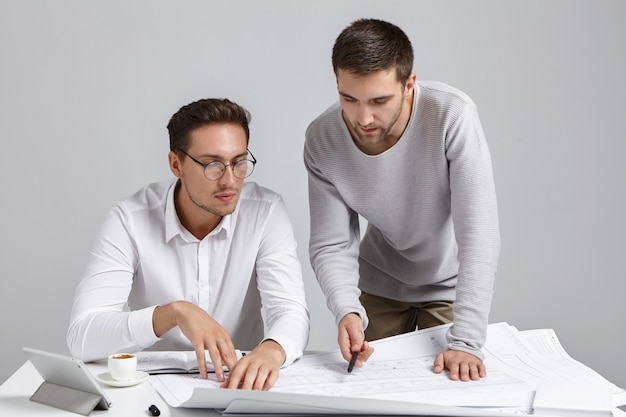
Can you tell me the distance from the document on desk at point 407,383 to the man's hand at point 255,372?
0.09ft

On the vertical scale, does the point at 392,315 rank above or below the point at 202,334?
below

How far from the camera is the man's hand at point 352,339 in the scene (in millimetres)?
1832

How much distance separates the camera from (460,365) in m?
1.75

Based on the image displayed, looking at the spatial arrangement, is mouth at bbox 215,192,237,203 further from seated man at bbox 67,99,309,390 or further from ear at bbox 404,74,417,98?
ear at bbox 404,74,417,98

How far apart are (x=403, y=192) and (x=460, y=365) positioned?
23.3 inches

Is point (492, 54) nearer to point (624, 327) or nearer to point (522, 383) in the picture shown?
point (624, 327)

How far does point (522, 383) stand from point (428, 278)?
767mm

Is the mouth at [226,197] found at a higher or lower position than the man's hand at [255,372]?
higher

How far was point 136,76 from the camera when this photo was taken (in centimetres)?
339

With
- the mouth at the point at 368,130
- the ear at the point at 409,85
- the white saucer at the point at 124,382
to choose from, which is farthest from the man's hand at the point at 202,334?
the ear at the point at 409,85

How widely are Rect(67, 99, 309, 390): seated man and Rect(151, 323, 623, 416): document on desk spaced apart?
21cm

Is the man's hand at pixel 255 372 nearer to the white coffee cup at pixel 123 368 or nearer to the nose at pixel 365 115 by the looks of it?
the white coffee cup at pixel 123 368

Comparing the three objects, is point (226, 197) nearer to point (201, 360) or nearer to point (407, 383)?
point (201, 360)

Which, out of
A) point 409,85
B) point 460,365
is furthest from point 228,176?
point 460,365
